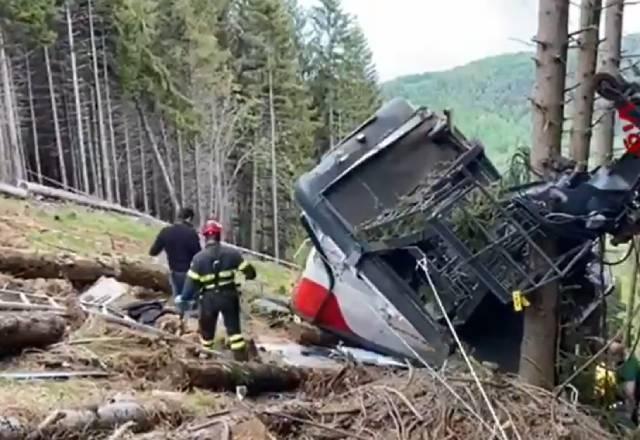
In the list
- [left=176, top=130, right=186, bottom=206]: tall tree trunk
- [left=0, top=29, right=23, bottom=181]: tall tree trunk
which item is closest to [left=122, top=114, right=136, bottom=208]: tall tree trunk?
[left=176, top=130, right=186, bottom=206]: tall tree trunk

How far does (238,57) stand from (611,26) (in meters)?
36.1

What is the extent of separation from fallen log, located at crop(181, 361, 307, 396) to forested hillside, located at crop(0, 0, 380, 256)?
746 inches

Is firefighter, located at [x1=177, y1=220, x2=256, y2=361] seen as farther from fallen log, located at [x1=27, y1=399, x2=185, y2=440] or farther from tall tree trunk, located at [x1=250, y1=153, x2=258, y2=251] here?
tall tree trunk, located at [x1=250, y1=153, x2=258, y2=251]

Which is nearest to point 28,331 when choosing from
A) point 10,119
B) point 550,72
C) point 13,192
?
point 550,72

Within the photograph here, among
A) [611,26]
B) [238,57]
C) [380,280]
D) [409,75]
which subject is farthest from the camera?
[409,75]

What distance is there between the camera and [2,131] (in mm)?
27703

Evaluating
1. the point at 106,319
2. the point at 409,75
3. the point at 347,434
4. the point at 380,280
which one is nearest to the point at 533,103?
the point at 380,280

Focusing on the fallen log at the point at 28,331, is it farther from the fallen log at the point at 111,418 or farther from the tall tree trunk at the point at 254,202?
the tall tree trunk at the point at 254,202

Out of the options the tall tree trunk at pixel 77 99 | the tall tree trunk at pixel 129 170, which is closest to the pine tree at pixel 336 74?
the tall tree trunk at pixel 129 170

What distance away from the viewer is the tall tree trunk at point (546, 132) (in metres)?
6.04

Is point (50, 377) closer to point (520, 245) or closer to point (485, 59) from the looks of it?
point (520, 245)

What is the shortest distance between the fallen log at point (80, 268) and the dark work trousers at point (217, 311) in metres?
2.61

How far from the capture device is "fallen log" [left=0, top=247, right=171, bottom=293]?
33.0 ft

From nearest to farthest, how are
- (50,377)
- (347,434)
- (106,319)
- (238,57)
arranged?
(347,434) < (50,377) < (106,319) < (238,57)
